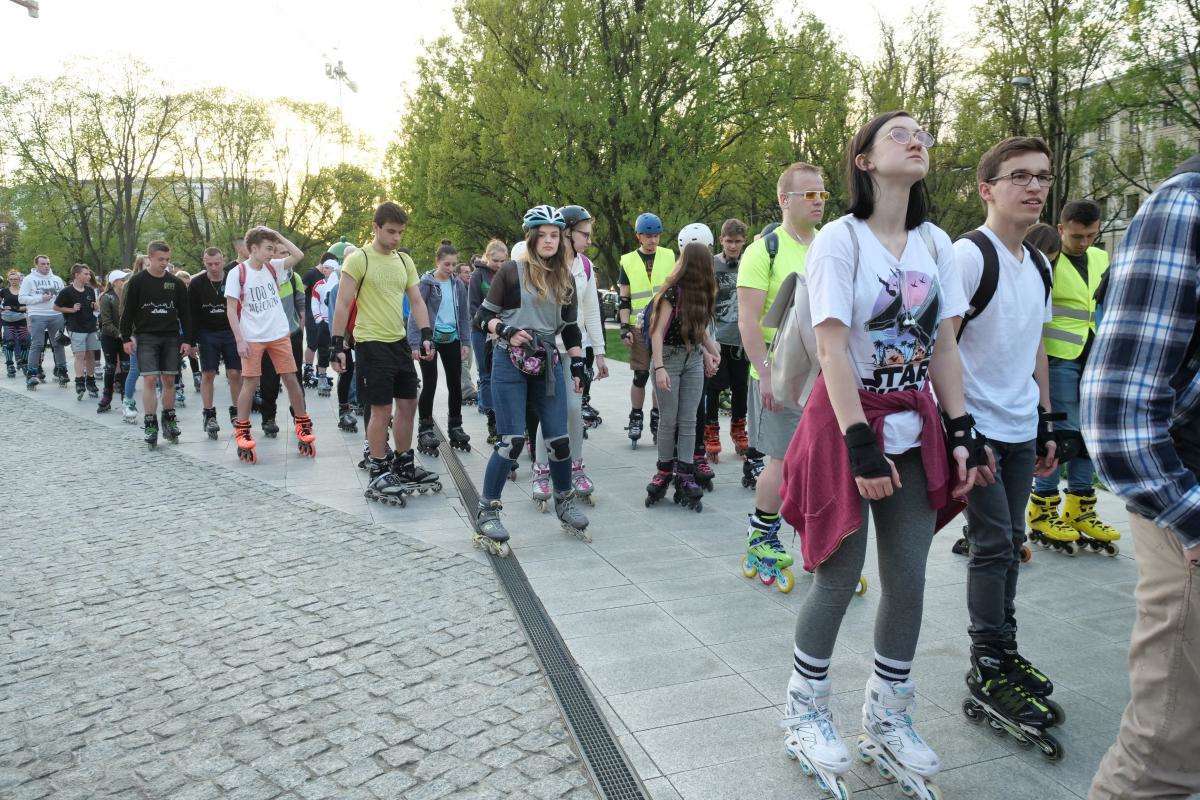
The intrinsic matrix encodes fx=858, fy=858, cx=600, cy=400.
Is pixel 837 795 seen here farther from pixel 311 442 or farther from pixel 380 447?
pixel 311 442

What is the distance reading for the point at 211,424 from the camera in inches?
392

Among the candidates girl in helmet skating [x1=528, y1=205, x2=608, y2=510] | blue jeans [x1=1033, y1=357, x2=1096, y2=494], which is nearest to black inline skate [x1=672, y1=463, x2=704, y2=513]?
girl in helmet skating [x1=528, y1=205, x2=608, y2=510]

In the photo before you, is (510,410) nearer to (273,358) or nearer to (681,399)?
(681,399)

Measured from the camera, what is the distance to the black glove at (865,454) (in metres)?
2.44

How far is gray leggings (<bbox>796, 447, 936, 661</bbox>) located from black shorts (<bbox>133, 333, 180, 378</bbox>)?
28.3 feet

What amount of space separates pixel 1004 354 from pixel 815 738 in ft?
5.18

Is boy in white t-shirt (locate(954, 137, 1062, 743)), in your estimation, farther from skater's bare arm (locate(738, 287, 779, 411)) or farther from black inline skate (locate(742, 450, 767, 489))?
black inline skate (locate(742, 450, 767, 489))

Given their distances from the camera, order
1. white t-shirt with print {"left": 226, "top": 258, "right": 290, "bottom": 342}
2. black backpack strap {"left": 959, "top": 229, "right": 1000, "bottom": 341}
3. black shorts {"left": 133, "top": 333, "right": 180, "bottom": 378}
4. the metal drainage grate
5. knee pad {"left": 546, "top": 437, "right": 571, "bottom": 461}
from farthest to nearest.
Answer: black shorts {"left": 133, "top": 333, "right": 180, "bottom": 378}, white t-shirt with print {"left": 226, "top": 258, "right": 290, "bottom": 342}, knee pad {"left": 546, "top": 437, "right": 571, "bottom": 461}, black backpack strap {"left": 959, "top": 229, "right": 1000, "bottom": 341}, the metal drainage grate

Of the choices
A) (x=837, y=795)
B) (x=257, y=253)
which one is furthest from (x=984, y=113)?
(x=837, y=795)

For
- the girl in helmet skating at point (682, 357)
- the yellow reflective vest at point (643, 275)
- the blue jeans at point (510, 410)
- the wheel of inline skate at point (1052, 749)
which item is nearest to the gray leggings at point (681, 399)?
the girl in helmet skating at point (682, 357)

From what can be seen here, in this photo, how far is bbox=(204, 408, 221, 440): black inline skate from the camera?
9906mm

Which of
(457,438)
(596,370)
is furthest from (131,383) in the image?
(596,370)

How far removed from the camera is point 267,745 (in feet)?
10.3

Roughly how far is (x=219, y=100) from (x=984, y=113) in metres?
37.4
